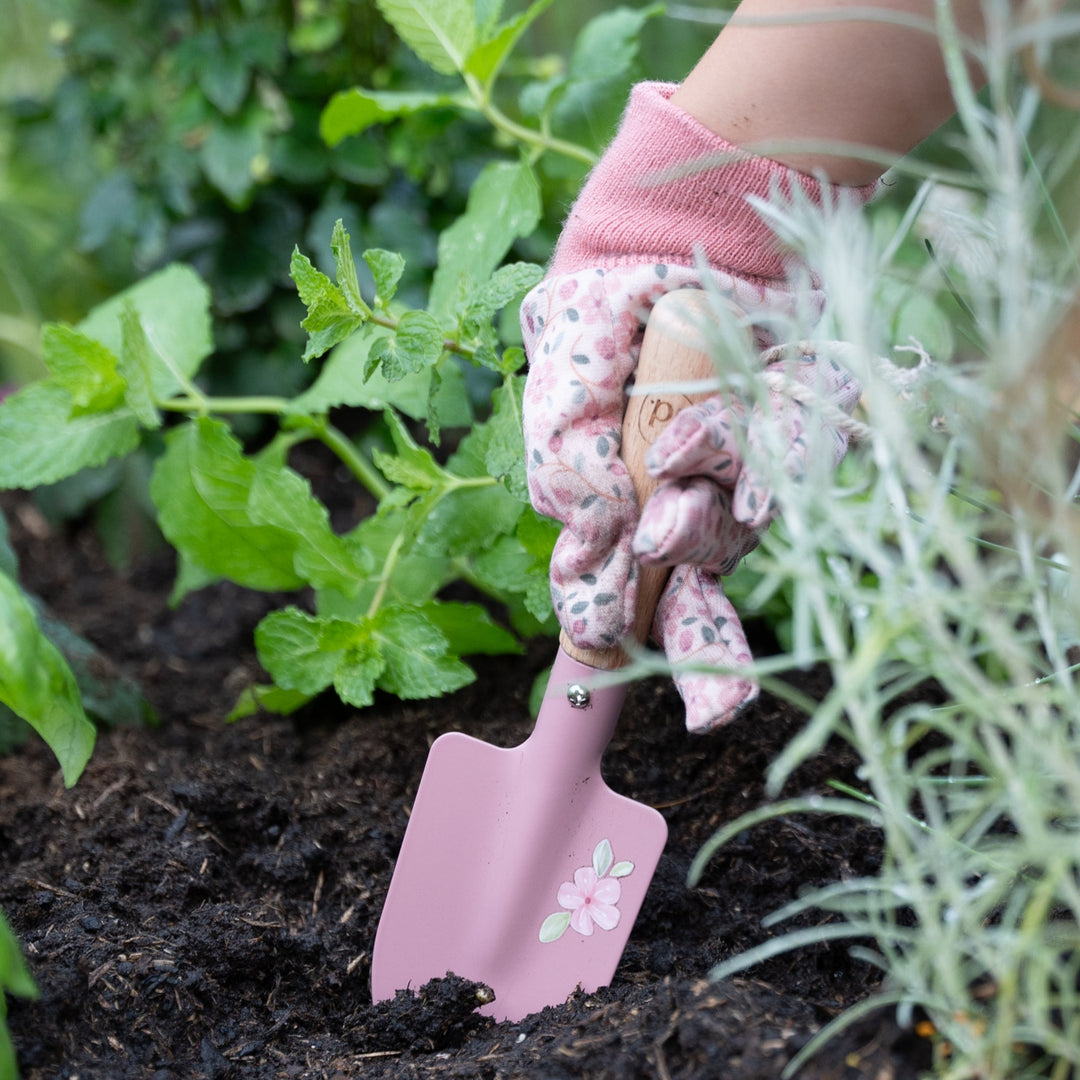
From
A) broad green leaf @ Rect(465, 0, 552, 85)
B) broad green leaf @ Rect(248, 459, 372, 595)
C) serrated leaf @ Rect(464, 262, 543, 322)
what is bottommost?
broad green leaf @ Rect(248, 459, 372, 595)

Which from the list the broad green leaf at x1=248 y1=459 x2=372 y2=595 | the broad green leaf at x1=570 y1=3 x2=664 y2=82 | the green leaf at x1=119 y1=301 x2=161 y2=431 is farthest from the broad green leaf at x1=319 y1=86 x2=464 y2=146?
the broad green leaf at x1=248 y1=459 x2=372 y2=595

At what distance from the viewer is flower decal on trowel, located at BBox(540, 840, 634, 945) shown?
37.3 inches

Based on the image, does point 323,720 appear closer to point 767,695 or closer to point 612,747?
point 612,747

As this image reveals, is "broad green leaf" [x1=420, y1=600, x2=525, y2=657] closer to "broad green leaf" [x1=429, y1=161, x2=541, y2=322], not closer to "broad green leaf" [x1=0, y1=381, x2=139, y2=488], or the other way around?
"broad green leaf" [x1=429, y1=161, x2=541, y2=322]

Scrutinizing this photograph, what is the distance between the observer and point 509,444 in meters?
1.04

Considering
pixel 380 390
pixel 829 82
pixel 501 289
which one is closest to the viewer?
pixel 829 82

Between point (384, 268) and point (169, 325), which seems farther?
point (169, 325)

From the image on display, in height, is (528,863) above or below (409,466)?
below

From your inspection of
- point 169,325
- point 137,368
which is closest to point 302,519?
point 137,368

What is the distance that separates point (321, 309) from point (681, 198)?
34cm

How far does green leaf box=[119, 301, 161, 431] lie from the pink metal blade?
1.67 feet

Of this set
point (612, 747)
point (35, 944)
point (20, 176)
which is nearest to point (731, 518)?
point (612, 747)

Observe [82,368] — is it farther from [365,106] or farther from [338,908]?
[338,908]

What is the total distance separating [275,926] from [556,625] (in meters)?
0.39
